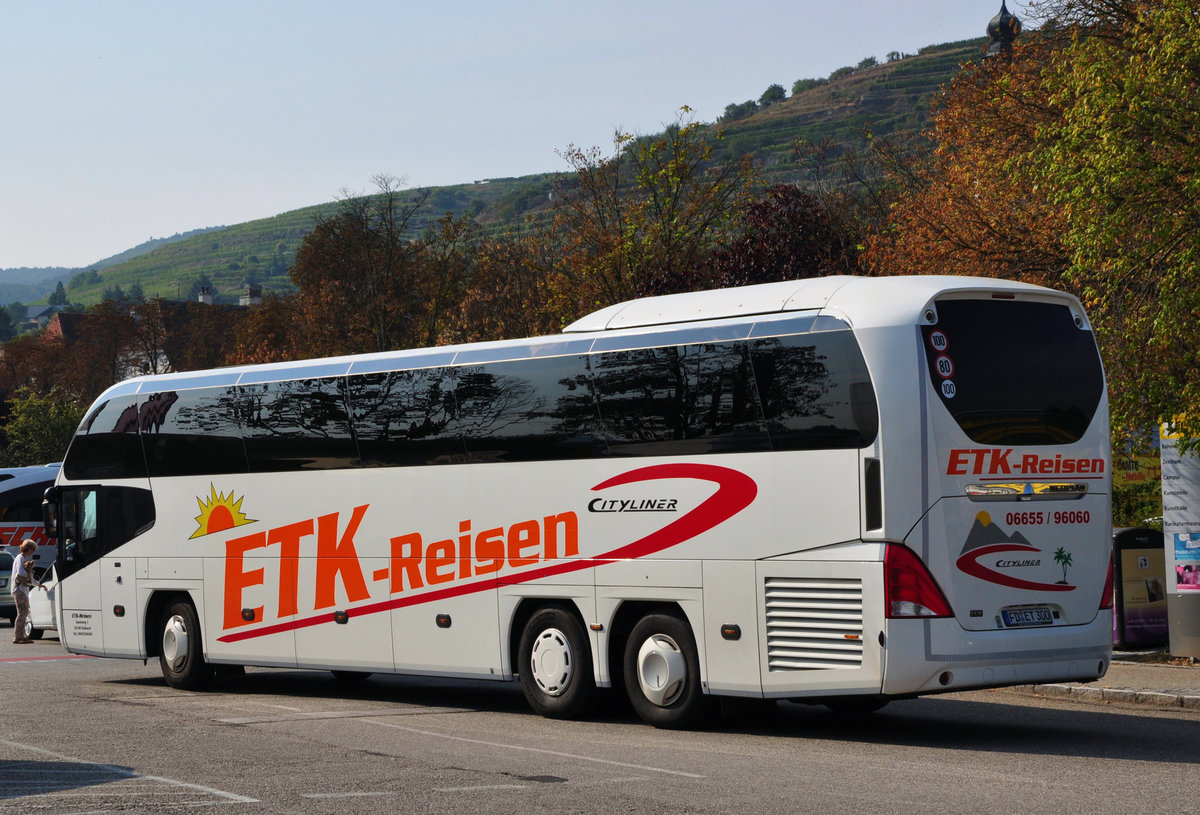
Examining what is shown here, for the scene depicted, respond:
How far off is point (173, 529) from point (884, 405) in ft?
32.1

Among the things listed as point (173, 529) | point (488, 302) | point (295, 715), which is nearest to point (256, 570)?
point (173, 529)

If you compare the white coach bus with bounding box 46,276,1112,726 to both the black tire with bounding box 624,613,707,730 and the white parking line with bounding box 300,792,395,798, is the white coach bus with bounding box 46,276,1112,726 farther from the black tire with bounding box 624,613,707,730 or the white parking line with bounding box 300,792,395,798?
the white parking line with bounding box 300,792,395,798

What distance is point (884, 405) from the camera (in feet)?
37.4

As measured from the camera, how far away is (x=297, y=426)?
1634cm

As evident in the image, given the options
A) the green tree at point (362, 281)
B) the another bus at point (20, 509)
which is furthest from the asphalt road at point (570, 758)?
the green tree at point (362, 281)

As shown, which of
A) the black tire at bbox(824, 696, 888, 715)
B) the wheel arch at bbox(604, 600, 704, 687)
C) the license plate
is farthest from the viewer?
the black tire at bbox(824, 696, 888, 715)

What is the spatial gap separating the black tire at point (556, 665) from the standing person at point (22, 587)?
1530cm

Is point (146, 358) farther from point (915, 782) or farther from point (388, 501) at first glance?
point (915, 782)

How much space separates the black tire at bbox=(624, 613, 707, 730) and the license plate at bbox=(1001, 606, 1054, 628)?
256 cm

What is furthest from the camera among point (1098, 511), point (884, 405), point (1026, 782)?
point (1098, 511)

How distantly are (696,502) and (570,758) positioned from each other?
258 cm

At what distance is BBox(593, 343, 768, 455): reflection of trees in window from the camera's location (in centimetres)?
1250

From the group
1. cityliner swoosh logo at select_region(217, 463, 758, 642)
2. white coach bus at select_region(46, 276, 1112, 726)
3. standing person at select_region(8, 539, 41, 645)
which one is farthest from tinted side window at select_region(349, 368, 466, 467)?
standing person at select_region(8, 539, 41, 645)

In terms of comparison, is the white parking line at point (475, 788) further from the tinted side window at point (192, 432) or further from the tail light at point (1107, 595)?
the tinted side window at point (192, 432)
